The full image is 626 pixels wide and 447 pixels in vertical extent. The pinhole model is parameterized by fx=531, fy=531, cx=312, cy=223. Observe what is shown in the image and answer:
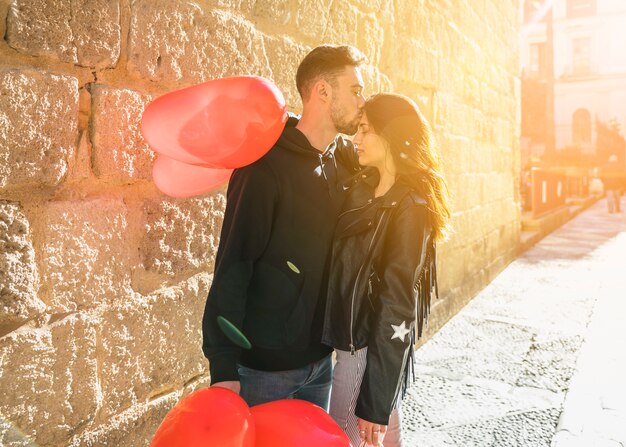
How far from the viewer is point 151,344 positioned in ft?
6.20

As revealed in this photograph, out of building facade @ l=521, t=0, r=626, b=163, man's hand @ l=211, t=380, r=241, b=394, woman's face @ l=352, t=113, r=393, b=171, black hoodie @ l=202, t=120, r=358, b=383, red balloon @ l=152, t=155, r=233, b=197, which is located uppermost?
building facade @ l=521, t=0, r=626, b=163

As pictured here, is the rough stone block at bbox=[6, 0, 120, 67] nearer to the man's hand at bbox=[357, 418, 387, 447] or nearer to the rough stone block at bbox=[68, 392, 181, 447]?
the rough stone block at bbox=[68, 392, 181, 447]

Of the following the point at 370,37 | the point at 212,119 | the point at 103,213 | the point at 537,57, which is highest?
the point at 537,57

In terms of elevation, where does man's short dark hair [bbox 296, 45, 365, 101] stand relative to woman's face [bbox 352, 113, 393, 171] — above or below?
above

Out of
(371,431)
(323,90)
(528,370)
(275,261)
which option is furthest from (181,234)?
(528,370)

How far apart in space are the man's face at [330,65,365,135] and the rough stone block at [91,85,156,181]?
25.4 inches

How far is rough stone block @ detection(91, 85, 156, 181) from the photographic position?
5.48 feet

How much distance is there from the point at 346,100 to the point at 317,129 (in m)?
0.14

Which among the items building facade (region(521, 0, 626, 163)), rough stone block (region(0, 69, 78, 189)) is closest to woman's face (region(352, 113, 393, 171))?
rough stone block (region(0, 69, 78, 189))

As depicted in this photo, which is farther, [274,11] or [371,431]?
[274,11]

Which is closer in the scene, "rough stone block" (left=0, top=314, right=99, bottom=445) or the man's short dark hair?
"rough stone block" (left=0, top=314, right=99, bottom=445)

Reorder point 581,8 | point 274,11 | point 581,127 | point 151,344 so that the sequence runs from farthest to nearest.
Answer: point 581,8 < point 581,127 < point 274,11 < point 151,344

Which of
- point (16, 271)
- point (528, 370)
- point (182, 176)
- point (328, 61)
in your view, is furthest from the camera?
point (528, 370)

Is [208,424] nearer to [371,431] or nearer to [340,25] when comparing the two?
[371,431]
